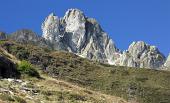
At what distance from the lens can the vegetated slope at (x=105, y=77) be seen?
122119 mm

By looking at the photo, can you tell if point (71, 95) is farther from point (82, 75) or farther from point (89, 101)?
point (82, 75)

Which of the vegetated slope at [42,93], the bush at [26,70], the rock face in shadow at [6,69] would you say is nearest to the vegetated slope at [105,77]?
the bush at [26,70]

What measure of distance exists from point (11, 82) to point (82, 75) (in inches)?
3750

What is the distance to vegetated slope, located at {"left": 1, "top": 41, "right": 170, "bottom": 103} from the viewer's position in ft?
401

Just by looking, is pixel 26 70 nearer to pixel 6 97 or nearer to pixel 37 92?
pixel 37 92

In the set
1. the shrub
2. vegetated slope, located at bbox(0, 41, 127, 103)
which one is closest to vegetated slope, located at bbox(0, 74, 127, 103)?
vegetated slope, located at bbox(0, 41, 127, 103)

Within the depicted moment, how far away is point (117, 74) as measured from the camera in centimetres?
14575

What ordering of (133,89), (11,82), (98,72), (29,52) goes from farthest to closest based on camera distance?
(98,72) < (133,89) < (29,52) < (11,82)

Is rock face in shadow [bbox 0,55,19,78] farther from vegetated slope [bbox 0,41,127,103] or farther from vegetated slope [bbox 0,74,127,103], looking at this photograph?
vegetated slope [bbox 0,74,127,103]

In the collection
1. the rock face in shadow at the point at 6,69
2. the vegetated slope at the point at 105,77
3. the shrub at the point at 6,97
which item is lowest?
the shrub at the point at 6,97

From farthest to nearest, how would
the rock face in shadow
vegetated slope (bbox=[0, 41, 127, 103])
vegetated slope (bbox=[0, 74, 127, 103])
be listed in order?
the rock face in shadow < vegetated slope (bbox=[0, 74, 127, 103]) < vegetated slope (bbox=[0, 41, 127, 103])

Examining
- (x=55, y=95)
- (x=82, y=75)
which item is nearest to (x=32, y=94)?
(x=55, y=95)

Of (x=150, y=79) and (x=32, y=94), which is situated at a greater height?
(x=150, y=79)

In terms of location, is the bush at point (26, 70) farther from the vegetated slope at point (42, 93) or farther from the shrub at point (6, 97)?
the shrub at point (6, 97)
